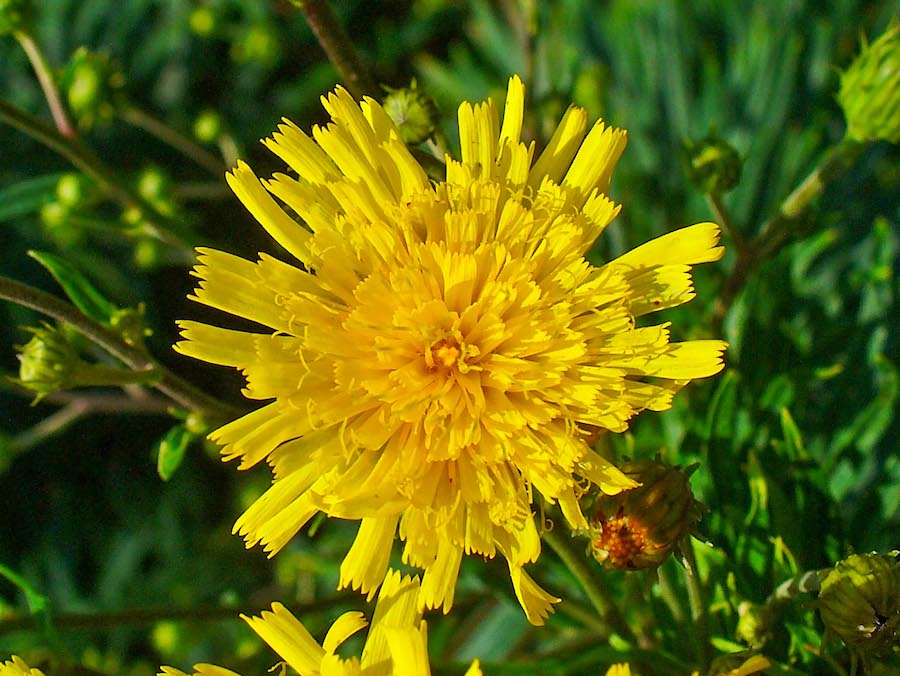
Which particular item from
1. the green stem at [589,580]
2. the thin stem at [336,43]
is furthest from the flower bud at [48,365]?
the green stem at [589,580]

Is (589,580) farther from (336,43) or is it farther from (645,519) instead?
(336,43)

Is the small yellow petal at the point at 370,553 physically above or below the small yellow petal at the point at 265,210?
below

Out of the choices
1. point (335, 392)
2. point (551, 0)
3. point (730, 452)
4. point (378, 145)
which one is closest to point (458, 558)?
point (335, 392)

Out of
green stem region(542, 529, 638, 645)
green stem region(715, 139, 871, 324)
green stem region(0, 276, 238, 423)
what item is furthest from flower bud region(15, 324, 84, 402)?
green stem region(715, 139, 871, 324)

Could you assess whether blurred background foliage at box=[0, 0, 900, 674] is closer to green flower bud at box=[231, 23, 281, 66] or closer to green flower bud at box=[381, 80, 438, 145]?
green flower bud at box=[231, 23, 281, 66]

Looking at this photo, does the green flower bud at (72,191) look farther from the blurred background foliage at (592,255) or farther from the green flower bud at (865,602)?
the green flower bud at (865,602)

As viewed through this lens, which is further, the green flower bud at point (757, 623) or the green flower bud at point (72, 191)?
the green flower bud at point (72, 191)

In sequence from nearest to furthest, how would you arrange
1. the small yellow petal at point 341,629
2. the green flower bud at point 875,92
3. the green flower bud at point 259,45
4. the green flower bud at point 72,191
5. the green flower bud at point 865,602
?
1. the green flower bud at point 865,602
2. the small yellow petal at point 341,629
3. the green flower bud at point 875,92
4. the green flower bud at point 72,191
5. the green flower bud at point 259,45

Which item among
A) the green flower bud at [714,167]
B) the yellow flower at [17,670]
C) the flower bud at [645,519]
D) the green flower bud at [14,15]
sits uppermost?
the green flower bud at [14,15]
